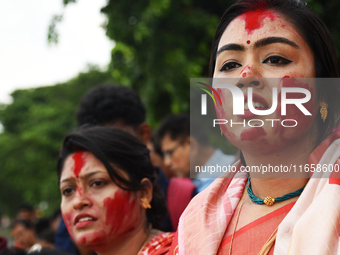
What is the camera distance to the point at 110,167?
7.79ft

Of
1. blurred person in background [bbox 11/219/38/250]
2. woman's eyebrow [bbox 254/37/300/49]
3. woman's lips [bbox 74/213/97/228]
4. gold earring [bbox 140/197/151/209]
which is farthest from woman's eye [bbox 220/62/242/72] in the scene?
blurred person in background [bbox 11/219/38/250]

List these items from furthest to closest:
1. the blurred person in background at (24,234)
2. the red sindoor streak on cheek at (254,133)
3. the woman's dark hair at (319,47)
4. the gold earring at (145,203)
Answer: the blurred person in background at (24,234) → the gold earring at (145,203) → the woman's dark hair at (319,47) → the red sindoor streak on cheek at (254,133)

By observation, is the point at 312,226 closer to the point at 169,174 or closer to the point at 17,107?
the point at 169,174

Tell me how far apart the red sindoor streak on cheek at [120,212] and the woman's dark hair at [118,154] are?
68 millimetres

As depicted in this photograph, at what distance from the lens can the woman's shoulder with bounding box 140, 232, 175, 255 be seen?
7.31ft

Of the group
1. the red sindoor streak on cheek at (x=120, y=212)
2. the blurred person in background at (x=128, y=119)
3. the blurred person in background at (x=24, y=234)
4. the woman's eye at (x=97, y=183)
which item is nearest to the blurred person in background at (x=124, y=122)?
the blurred person in background at (x=128, y=119)

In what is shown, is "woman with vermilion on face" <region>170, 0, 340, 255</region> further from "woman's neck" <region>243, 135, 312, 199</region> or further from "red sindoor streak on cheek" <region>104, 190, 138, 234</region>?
"red sindoor streak on cheek" <region>104, 190, 138, 234</region>

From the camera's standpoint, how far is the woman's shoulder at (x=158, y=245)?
2.23 metres

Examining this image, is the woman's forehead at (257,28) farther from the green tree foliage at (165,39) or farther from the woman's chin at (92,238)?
the green tree foliage at (165,39)

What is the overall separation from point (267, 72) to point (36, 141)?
21480mm

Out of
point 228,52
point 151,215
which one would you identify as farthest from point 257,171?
point 151,215

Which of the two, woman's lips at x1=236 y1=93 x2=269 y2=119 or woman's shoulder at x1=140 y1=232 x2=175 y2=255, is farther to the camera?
woman's shoulder at x1=140 y1=232 x2=175 y2=255

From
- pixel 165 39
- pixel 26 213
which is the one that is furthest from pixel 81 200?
pixel 26 213

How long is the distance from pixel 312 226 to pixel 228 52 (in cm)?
84
